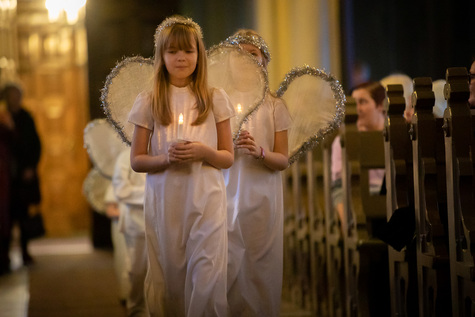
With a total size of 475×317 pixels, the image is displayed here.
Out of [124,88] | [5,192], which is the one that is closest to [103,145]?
[124,88]

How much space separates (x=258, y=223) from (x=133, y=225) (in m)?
1.59

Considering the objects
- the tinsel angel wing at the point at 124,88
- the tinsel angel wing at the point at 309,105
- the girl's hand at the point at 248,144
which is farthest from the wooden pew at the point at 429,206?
the tinsel angel wing at the point at 124,88

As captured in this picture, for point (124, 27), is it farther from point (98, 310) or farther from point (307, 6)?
point (98, 310)

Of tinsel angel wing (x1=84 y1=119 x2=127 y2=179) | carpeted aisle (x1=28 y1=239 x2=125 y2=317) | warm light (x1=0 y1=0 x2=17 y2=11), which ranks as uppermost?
warm light (x1=0 y1=0 x2=17 y2=11)

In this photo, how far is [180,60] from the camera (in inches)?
150

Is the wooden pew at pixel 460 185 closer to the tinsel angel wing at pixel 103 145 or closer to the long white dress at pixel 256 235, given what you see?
the long white dress at pixel 256 235

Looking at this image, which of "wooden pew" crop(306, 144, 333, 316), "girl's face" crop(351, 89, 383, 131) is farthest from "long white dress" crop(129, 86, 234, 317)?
"girl's face" crop(351, 89, 383, 131)

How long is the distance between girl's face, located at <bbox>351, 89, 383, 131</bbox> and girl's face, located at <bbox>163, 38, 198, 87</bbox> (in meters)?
2.91

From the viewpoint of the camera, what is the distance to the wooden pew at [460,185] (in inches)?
145

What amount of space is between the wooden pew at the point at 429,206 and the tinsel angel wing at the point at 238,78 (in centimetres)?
79

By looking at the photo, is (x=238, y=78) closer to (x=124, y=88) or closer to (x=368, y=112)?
(x=124, y=88)

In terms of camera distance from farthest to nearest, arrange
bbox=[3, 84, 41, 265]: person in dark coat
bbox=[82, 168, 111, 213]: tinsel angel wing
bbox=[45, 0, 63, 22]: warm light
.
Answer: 1. bbox=[45, 0, 63, 22]: warm light
2. bbox=[3, 84, 41, 265]: person in dark coat
3. bbox=[82, 168, 111, 213]: tinsel angel wing

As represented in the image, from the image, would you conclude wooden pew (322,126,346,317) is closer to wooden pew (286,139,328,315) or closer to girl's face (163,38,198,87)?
wooden pew (286,139,328,315)

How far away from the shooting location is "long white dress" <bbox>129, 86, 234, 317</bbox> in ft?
12.3
